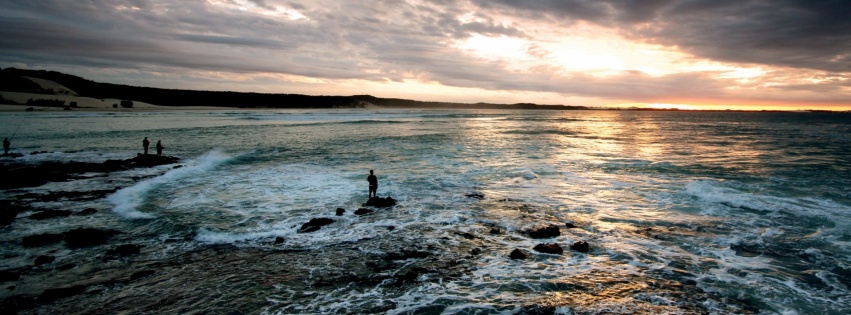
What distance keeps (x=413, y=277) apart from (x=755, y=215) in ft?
43.3

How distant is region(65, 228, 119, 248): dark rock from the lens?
1085 cm

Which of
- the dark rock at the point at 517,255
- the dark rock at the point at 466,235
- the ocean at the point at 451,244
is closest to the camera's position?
the ocean at the point at 451,244

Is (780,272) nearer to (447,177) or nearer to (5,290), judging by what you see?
(447,177)

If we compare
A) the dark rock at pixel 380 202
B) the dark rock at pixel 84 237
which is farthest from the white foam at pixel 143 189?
the dark rock at pixel 380 202

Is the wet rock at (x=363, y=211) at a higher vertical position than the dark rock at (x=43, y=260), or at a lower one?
higher

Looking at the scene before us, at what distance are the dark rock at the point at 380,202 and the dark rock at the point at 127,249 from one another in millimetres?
7221

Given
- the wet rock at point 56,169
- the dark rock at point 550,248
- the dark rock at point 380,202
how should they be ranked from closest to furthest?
the dark rock at point 550,248
the dark rock at point 380,202
the wet rock at point 56,169

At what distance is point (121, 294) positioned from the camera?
26.2 ft

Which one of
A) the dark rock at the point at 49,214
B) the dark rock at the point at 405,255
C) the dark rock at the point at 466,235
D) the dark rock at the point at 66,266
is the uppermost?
the dark rock at the point at 466,235

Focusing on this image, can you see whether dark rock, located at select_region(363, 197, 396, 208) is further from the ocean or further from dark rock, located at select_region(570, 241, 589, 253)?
dark rock, located at select_region(570, 241, 589, 253)

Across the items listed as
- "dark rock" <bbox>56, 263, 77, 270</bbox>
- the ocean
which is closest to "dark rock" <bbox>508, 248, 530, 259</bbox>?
the ocean

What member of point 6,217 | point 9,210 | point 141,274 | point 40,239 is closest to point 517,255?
point 141,274

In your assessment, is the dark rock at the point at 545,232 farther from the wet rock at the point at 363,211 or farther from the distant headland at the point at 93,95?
the distant headland at the point at 93,95

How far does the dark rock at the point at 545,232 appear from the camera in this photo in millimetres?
11731
